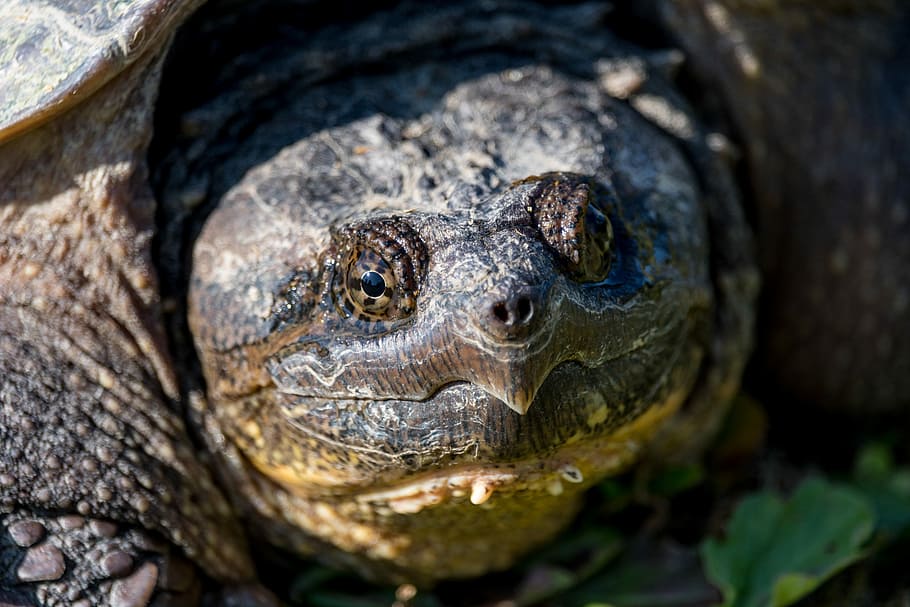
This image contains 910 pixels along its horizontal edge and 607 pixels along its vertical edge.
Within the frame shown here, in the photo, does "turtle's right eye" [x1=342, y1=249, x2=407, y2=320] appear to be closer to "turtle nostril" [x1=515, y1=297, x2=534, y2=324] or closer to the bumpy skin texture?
the bumpy skin texture

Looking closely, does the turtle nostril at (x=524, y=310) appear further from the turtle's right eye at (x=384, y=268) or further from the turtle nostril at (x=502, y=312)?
the turtle's right eye at (x=384, y=268)

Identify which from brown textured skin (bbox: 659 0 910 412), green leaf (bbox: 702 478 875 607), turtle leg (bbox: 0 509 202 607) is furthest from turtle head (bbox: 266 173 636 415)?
brown textured skin (bbox: 659 0 910 412)

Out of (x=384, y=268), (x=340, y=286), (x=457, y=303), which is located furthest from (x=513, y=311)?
(x=340, y=286)

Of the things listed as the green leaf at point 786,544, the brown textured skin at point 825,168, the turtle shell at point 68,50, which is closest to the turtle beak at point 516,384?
the green leaf at point 786,544

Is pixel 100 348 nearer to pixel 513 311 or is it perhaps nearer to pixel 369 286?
pixel 369 286

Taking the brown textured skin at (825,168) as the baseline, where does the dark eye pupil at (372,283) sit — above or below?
above

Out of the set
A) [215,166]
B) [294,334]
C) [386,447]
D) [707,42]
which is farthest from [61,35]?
[707,42]

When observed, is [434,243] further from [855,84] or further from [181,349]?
[855,84]
